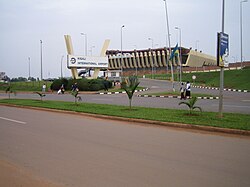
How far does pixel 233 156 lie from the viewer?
6.39 metres

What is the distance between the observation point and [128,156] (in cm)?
642

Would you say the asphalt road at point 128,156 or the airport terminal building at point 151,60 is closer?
the asphalt road at point 128,156

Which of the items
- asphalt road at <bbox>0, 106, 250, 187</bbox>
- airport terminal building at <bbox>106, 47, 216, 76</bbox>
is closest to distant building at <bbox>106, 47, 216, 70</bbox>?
airport terminal building at <bbox>106, 47, 216, 76</bbox>

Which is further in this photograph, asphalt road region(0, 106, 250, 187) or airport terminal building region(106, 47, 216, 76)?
airport terminal building region(106, 47, 216, 76)

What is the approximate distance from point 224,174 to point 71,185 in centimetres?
272

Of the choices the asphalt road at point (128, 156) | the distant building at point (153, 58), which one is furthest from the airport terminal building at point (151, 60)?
the asphalt road at point (128, 156)

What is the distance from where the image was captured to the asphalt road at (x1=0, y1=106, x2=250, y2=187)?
494cm

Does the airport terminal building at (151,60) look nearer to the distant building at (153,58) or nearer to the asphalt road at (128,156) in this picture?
the distant building at (153,58)

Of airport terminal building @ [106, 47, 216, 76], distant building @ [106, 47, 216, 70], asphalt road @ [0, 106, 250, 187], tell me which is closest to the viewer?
asphalt road @ [0, 106, 250, 187]

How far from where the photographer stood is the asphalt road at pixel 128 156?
494 cm

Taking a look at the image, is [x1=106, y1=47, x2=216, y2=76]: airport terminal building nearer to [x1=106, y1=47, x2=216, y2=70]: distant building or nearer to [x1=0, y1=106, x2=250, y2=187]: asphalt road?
[x1=106, y1=47, x2=216, y2=70]: distant building

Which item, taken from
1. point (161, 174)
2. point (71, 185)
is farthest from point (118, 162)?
point (71, 185)

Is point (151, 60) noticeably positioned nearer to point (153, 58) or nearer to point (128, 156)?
point (153, 58)

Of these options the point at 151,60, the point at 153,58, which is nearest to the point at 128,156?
the point at 153,58
